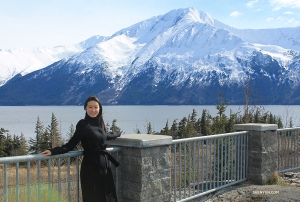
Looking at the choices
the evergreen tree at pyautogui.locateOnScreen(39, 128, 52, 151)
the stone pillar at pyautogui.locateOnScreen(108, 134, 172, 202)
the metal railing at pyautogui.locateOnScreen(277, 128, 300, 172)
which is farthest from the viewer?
the evergreen tree at pyautogui.locateOnScreen(39, 128, 52, 151)

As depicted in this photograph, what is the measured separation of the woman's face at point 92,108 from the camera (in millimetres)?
4895

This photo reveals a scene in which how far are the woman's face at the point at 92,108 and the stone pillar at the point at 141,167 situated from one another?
0.68m

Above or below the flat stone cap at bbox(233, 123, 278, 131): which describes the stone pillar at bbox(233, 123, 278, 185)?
below

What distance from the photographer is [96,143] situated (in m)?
4.78

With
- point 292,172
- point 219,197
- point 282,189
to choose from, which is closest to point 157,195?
point 219,197

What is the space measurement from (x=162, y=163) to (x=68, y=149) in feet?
5.11

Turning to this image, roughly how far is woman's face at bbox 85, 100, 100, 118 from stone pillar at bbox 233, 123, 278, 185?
4.25 m

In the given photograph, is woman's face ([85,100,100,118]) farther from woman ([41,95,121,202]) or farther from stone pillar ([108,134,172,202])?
stone pillar ([108,134,172,202])

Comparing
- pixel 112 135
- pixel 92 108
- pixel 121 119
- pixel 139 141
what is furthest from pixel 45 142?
pixel 121 119

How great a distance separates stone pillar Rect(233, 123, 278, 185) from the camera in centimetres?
816

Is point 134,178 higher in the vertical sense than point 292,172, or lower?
higher

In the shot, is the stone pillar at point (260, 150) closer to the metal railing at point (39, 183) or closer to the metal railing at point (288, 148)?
the metal railing at point (288, 148)

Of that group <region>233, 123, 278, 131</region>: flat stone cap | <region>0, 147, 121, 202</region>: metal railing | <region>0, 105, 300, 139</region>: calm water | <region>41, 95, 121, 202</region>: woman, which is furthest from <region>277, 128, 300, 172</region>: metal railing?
<region>0, 105, 300, 139</region>: calm water

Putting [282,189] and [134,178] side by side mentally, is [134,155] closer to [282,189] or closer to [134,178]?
[134,178]
